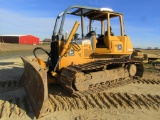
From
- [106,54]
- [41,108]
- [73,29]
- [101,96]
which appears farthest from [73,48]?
[41,108]

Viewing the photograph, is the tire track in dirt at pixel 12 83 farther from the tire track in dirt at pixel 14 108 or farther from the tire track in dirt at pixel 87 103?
the tire track in dirt at pixel 87 103

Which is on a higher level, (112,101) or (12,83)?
(12,83)

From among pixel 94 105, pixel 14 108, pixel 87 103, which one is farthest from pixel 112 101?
pixel 14 108

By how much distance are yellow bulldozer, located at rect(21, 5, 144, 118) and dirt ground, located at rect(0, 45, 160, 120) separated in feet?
1.18

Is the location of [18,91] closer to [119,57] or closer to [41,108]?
[41,108]

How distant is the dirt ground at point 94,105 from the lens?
17.9 feet

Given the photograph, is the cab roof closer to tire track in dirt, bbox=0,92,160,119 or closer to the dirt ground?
the dirt ground

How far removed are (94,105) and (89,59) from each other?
8.25 ft

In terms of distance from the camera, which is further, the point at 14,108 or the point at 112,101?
the point at 112,101

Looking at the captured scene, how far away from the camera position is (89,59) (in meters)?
8.38

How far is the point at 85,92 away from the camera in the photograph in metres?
7.07

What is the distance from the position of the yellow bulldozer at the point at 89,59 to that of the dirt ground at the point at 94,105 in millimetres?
359

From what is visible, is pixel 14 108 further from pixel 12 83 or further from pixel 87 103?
pixel 12 83

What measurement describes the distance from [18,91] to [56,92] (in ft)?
4.14
